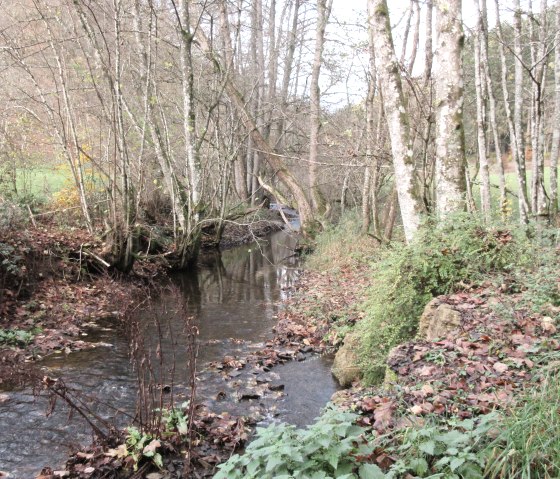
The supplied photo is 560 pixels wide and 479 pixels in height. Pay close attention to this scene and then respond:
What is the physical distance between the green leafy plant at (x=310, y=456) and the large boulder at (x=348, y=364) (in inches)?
122

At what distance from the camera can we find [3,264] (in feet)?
28.2

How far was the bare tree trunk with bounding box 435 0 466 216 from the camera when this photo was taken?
281 inches

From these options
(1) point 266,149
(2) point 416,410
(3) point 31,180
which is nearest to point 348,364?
(2) point 416,410

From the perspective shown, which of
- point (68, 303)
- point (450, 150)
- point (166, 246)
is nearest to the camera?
point (450, 150)

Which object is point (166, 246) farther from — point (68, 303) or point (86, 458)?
point (86, 458)

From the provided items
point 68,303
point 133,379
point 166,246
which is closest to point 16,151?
point 166,246

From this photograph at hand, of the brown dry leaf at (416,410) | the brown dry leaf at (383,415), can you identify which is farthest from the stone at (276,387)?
the brown dry leaf at (416,410)

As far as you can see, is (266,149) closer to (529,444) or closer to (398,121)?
(398,121)

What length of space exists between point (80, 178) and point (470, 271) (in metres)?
9.25

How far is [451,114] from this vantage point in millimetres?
7152

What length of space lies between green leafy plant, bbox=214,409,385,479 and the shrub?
3.00 m

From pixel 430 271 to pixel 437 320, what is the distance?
1.10 m

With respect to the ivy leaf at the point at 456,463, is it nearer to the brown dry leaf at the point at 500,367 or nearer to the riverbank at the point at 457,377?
the riverbank at the point at 457,377

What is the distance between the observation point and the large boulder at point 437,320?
5.02 m
